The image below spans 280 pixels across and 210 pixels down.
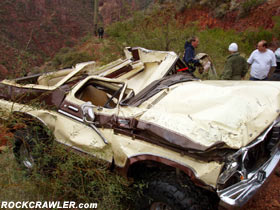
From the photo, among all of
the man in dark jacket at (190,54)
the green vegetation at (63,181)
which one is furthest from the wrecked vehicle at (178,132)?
the man in dark jacket at (190,54)

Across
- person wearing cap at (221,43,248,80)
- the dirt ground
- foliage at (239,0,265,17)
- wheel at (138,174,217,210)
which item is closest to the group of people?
person wearing cap at (221,43,248,80)

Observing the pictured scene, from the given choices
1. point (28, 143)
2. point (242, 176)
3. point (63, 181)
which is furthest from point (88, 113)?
point (242, 176)

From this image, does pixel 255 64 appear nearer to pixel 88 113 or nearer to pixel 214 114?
pixel 214 114

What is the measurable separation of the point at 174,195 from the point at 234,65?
3.85m

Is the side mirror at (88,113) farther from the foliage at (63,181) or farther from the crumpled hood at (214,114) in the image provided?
the crumpled hood at (214,114)

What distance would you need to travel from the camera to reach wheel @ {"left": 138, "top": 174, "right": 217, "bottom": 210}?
8.29ft

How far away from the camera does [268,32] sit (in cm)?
1370

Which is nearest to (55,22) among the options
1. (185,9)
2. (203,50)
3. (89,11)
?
(89,11)

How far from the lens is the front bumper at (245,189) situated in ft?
7.37

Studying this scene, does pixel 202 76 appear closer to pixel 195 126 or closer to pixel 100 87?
pixel 100 87

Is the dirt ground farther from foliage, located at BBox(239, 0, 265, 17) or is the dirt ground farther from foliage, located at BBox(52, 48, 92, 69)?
foliage, located at BBox(239, 0, 265, 17)

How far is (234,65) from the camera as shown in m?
5.49

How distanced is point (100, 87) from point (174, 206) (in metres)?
2.17

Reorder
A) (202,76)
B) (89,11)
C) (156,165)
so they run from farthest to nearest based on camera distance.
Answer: (89,11) < (202,76) < (156,165)
